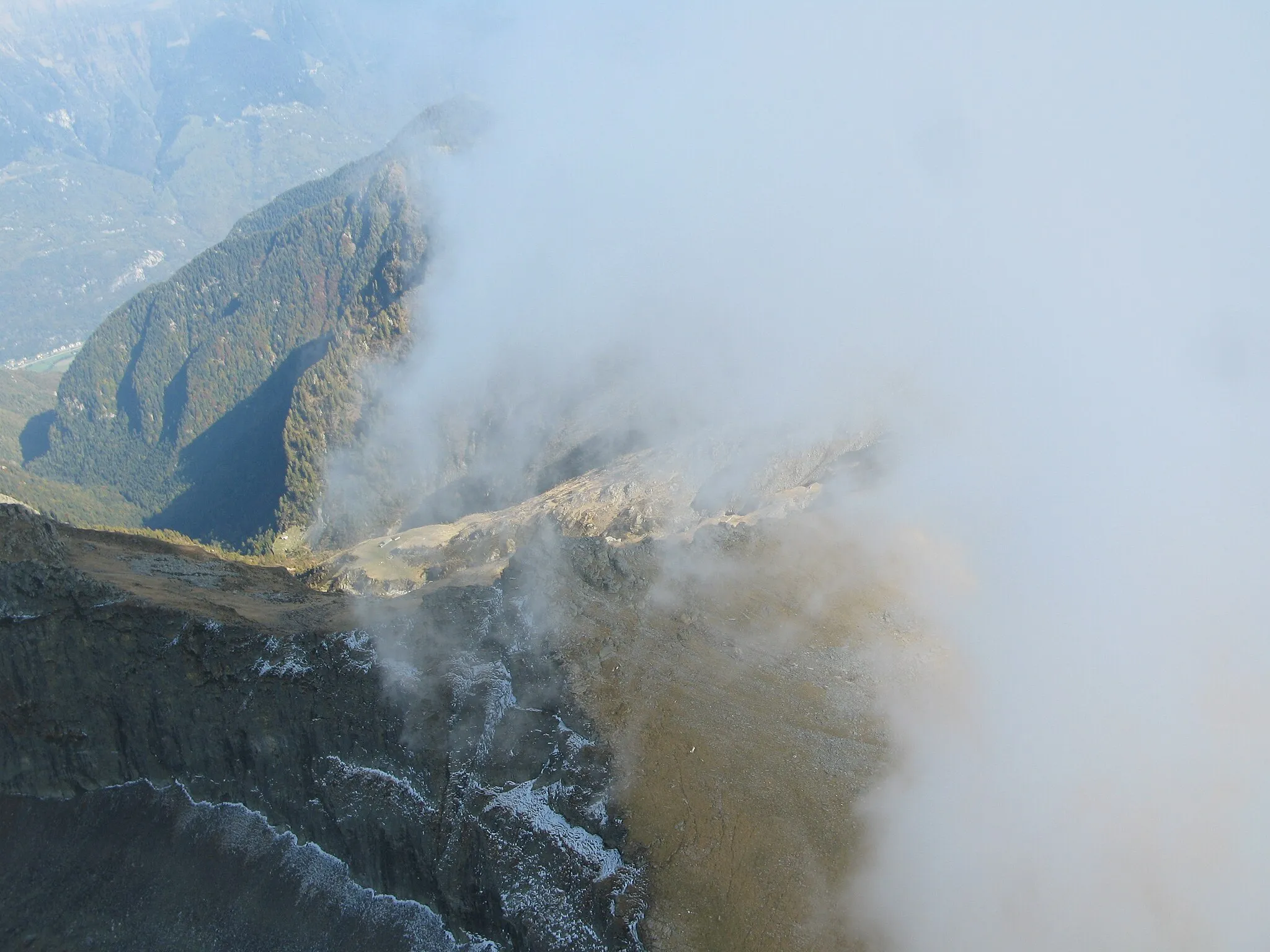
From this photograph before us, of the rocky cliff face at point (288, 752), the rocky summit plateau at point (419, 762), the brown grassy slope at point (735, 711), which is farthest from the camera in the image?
the rocky cliff face at point (288, 752)

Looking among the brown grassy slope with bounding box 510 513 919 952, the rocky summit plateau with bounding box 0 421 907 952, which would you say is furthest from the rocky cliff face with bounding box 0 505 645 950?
the brown grassy slope with bounding box 510 513 919 952

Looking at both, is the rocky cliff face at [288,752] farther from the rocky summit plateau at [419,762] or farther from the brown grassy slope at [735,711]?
the brown grassy slope at [735,711]

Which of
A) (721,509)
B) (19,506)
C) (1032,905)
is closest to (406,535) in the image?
(721,509)

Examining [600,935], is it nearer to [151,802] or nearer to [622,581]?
[622,581]

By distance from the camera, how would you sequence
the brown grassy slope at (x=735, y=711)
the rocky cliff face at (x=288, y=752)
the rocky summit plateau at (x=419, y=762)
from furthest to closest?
the rocky cliff face at (x=288, y=752)
the rocky summit plateau at (x=419, y=762)
the brown grassy slope at (x=735, y=711)

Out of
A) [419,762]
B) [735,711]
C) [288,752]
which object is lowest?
[288,752]

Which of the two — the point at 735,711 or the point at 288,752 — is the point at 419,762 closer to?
the point at 288,752

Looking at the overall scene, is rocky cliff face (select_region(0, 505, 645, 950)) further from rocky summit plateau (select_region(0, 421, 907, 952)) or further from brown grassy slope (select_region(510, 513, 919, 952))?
brown grassy slope (select_region(510, 513, 919, 952))

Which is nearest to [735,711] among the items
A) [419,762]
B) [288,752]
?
[419,762]

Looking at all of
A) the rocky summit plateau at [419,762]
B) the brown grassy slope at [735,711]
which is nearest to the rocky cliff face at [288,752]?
the rocky summit plateau at [419,762]
